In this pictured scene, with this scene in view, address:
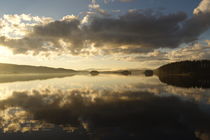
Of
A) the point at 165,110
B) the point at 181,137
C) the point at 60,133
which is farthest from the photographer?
the point at 165,110

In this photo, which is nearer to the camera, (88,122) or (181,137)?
(181,137)

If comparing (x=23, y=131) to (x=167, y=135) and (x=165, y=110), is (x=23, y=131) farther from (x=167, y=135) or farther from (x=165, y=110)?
(x=165, y=110)

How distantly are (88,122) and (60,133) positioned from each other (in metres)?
4.21

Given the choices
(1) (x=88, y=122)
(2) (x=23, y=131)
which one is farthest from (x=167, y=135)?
(2) (x=23, y=131)

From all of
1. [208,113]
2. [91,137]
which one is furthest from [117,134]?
[208,113]

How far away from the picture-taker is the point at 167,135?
16141mm

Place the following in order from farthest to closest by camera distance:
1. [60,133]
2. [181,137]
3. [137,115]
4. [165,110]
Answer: [165,110]
[137,115]
[60,133]
[181,137]

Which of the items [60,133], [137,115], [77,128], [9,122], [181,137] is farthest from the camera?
[137,115]

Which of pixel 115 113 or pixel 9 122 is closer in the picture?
pixel 9 122

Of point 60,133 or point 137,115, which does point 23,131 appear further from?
point 137,115

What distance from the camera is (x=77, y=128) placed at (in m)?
17.9

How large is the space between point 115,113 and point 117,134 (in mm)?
7989

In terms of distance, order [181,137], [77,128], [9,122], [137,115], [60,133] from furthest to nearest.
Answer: [137,115] → [9,122] → [77,128] → [60,133] → [181,137]

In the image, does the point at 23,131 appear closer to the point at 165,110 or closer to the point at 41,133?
the point at 41,133
